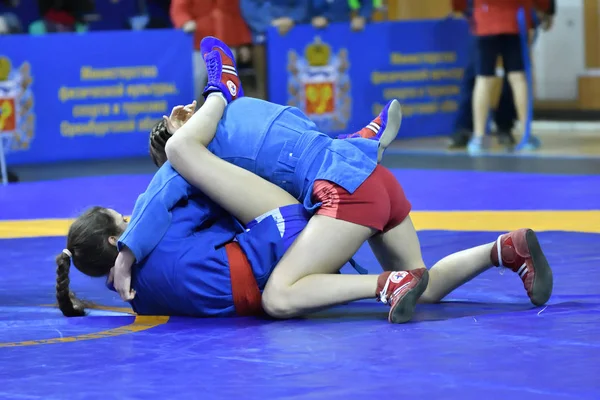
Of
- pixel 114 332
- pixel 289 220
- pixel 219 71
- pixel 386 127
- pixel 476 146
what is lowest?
pixel 476 146

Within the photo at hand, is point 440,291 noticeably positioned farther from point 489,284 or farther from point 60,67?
point 60,67

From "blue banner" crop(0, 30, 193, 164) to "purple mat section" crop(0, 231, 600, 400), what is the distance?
182 inches

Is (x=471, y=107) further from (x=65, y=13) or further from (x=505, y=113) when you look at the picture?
(x=65, y=13)

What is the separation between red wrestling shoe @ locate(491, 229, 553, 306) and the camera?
3.43 metres

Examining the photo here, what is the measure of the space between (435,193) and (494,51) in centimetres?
233

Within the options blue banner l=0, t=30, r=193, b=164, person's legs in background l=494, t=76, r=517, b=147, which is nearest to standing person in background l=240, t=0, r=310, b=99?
blue banner l=0, t=30, r=193, b=164

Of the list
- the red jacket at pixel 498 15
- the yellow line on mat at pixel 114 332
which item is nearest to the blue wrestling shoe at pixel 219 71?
the yellow line on mat at pixel 114 332

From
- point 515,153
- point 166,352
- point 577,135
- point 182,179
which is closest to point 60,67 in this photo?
point 515,153

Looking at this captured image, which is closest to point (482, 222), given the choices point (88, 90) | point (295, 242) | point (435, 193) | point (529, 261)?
point (435, 193)

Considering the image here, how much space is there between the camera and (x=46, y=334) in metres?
3.43

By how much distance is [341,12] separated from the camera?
9.47 meters

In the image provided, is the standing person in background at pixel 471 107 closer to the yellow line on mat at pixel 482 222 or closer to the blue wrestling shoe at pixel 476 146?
the blue wrestling shoe at pixel 476 146

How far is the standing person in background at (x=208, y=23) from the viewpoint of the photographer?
29.5 ft

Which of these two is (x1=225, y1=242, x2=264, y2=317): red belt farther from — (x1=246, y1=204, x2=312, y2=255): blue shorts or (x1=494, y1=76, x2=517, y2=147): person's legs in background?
(x1=494, y1=76, x2=517, y2=147): person's legs in background
